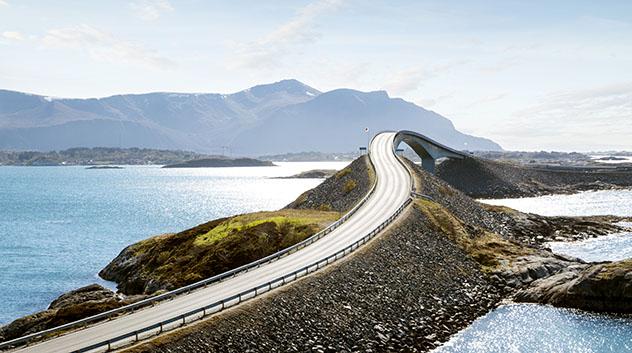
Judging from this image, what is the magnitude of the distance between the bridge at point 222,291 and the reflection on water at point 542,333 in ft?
46.2

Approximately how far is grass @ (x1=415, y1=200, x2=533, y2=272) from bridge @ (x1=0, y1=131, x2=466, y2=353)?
430cm

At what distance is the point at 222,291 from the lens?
47438 mm

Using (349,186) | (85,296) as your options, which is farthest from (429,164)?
(85,296)

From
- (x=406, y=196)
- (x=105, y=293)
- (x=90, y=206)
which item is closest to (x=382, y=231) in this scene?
(x=406, y=196)

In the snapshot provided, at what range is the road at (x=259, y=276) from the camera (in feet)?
123

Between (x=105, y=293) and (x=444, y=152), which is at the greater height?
(x=444, y=152)

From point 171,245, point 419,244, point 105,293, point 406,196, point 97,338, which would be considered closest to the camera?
point 97,338

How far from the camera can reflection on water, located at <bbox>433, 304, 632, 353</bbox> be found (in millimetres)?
47719

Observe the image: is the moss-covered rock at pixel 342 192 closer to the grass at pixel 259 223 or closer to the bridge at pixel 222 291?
the bridge at pixel 222 291

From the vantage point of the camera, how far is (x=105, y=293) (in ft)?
191

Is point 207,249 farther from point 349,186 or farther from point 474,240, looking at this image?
point 349,186

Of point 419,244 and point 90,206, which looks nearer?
point 419,244

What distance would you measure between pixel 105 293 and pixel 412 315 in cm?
2861

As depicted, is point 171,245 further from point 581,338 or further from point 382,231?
point 581,338
